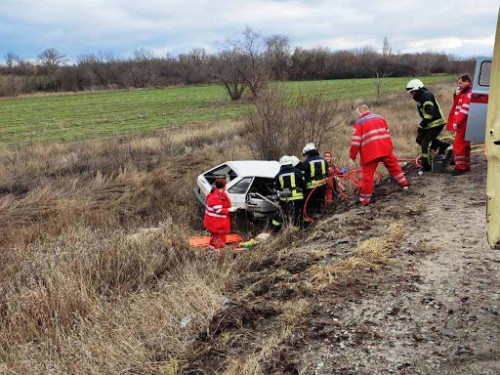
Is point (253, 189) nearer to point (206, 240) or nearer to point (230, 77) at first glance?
point (206, 240)

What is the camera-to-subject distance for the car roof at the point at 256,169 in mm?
8273

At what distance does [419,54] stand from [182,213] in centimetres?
7457

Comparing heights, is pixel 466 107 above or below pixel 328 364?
above

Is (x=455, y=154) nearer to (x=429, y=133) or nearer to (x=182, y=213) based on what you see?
(x=429, y=133)

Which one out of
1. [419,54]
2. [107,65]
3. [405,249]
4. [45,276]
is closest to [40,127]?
[45,276]

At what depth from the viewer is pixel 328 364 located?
3121mm

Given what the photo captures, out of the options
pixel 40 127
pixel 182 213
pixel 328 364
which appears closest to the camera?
pixel 328 364

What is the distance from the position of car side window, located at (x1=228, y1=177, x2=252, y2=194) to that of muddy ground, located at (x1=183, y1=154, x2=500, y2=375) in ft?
8.87

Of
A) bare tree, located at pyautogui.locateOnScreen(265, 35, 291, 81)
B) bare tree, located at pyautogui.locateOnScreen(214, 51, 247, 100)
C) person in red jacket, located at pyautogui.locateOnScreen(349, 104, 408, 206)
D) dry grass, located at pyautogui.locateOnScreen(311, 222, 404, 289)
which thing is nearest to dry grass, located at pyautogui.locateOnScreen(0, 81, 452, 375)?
dry grass, located at pyautogui.locateOnScreen(311, 222, 404, 289)

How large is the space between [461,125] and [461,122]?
5 centimetres

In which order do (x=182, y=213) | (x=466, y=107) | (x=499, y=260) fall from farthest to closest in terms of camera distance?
(x=182, y=213) → (x=466, y=107) → (x=499, y=260)

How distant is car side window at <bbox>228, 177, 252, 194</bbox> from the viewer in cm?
805

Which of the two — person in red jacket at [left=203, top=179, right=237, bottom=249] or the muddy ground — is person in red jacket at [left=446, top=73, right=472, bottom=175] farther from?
person in red jacket at [left=203, top=179, right=237, bottom=249]

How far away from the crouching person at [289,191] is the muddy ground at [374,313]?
6.36ft
